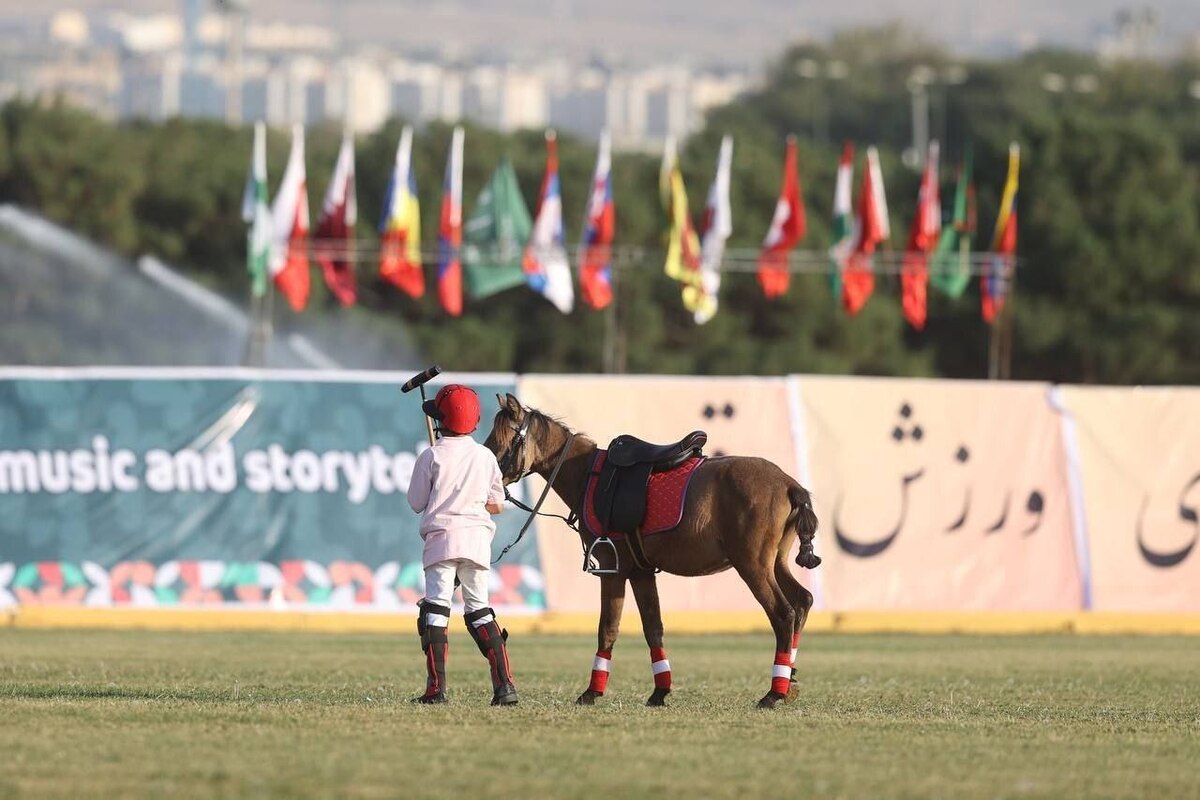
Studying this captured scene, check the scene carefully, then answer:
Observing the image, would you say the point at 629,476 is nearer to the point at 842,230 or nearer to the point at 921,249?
the point at 842,230

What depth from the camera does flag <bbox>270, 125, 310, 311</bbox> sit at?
39719 mm

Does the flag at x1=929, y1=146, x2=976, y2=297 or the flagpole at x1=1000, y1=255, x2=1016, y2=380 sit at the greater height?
the flag at x1=929, y1=146, x2=976, y2=297

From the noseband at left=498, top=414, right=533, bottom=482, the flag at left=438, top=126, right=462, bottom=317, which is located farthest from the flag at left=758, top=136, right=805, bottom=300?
the noseband at left=498, top=414, right=533, bottom=482

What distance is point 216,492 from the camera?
2609cm

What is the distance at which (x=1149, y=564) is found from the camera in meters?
28.0

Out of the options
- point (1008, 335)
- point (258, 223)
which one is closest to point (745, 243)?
point (1008, 335)

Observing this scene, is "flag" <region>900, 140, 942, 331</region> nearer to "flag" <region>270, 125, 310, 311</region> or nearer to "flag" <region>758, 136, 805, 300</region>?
"flag" <region>758, 136, 805, 300</region>

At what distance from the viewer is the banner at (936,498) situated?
27.1 metres

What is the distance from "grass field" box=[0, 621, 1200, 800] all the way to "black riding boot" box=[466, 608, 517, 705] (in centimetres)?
17

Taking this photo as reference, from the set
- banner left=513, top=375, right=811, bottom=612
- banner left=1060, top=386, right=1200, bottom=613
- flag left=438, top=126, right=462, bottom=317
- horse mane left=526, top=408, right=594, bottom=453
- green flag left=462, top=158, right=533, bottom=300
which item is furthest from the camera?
green flag left=462, top=158, right=533, bottom=300

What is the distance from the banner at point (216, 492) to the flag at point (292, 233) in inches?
540

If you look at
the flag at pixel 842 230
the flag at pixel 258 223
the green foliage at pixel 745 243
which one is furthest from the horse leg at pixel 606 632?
the green foliage at pixel 745 243

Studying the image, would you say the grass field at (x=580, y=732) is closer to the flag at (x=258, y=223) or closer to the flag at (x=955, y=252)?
the flag at (x=258, y=223)

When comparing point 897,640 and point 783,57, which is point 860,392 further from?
point 783,57
